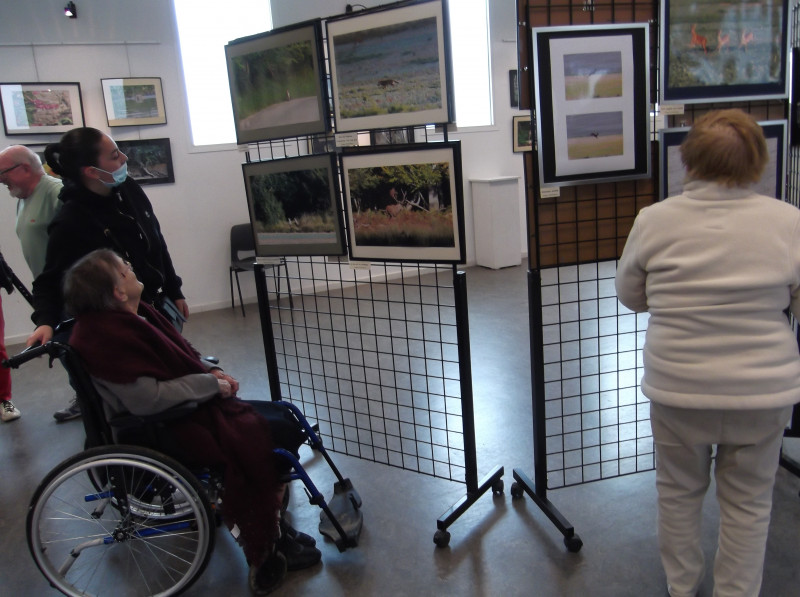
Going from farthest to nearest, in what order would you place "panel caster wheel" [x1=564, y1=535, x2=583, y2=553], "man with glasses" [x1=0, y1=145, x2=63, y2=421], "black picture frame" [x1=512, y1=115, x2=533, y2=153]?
1. "black picture frame" [x1=512, y1=115, x2=533, y2=153]
2. "man with glasses" [x1=0, y1=145, x2=63, y2=421]
3. "panel caster wheel" [x1=564, y1=535, x2=583, y2=553]

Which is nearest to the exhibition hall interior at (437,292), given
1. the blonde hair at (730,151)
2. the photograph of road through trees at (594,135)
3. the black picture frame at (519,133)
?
the photograph of road through trees at (594,135)

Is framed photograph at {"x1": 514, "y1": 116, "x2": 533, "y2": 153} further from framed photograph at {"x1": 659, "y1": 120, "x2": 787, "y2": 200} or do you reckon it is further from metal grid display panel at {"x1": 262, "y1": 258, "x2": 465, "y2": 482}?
framed photograph at {"x1": 659, "y1": 120, "x2": 787, "y2": 200}

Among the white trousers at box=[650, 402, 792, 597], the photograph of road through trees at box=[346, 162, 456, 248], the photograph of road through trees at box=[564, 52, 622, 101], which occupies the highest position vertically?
the photograph of road through trees at box=[564, 52, 622, 101]

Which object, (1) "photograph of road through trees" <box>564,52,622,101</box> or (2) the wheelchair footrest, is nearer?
(1) "photograph of road through trees" <box>564,52,622,101</box>

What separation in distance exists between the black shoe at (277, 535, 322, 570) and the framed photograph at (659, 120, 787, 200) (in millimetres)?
1674

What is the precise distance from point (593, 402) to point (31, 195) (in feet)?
10.2

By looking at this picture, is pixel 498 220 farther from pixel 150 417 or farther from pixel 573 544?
pixel 150 417

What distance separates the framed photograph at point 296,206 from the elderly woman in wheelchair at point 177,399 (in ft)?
2.18

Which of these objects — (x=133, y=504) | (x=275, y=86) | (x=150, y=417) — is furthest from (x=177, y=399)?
(x=275, y=86)

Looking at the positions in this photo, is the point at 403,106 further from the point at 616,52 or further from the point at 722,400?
the point at 722,400

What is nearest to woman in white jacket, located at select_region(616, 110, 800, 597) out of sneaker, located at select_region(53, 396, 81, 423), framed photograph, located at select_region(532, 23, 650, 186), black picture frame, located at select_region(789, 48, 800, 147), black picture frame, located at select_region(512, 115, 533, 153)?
framed photograph, located at select_region(532, 23, 650, 186)

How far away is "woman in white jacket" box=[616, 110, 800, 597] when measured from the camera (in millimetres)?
1308

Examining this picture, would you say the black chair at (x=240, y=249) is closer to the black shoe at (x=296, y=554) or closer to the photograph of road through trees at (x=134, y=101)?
the photograph of road through trees at (x=134, y=101)

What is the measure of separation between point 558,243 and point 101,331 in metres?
1.45
